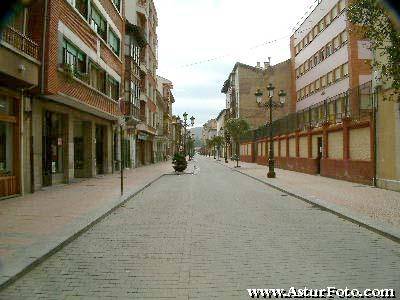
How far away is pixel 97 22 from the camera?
24969 millimetres

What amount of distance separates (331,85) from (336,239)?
37.8m

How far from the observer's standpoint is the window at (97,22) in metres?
23.6

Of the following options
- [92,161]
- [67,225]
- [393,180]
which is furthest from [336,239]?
[92,161]

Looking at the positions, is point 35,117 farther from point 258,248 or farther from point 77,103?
A: point 258,248

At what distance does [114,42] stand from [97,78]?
5.26m

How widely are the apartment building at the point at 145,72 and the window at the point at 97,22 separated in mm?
12158

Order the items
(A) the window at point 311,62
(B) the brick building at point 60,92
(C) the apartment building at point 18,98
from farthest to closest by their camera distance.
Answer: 1. (A) the window at point 311,62
2. (B) the brick building at point 60,92
3. (C) the apartment building at point 18,98

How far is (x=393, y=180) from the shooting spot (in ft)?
57.4

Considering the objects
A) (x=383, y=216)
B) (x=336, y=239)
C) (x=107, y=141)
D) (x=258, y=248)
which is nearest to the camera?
(x=258, y=248)

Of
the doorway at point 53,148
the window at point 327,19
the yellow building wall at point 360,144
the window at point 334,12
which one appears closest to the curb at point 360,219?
the yellow building wall at point 360,144

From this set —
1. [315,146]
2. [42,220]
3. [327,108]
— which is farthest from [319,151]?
[42,220]

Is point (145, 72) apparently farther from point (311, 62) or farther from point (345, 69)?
point (345, 69)

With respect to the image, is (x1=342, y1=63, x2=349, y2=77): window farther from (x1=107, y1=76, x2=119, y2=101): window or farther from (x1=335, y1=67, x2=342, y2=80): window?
(x1=107, y1=76, x2=119, y2=101): window

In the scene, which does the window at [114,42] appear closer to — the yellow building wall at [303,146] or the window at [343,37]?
the yellow building wall at [303,146]
